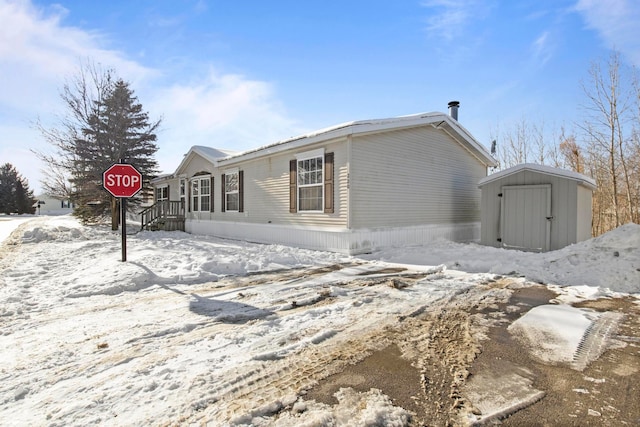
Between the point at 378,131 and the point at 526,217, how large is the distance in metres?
4.87

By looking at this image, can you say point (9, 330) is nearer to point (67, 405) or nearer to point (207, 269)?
point (67, 405)

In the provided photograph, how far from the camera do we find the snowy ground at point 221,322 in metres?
2.21

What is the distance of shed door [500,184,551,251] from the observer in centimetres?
888

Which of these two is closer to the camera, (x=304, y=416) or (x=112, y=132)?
(x=304, y=416)

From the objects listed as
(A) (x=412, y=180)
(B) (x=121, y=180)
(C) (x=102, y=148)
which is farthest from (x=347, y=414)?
(C) (x=102, y=148)

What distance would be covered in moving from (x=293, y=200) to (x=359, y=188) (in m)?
2.46

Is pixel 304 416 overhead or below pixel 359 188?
below

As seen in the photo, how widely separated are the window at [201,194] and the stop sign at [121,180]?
25.0ft

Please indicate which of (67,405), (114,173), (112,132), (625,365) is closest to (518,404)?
(625,365)

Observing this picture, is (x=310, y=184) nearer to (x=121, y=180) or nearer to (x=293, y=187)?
(x=293, y=187)

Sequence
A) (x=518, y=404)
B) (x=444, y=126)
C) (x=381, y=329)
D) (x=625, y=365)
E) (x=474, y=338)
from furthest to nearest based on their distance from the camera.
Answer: (x=444, y=126)
(x=381, y=329)
(x=474, y=338)
(x=625, y=365)
(x=518, y=404)

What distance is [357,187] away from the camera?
29.3 feet

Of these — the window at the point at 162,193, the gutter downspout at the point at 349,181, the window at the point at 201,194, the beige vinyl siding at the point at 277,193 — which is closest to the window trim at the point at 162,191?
the window at the point at 162,193

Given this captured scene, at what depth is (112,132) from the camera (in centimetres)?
1716
